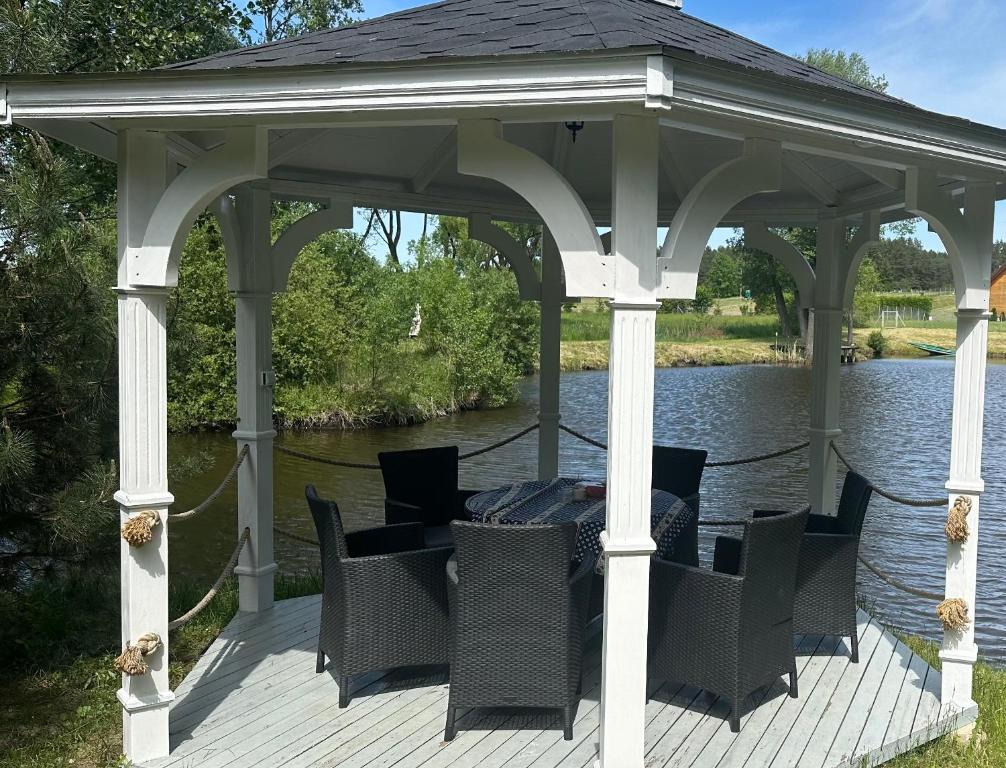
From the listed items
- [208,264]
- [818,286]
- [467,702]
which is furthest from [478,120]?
[208,264]

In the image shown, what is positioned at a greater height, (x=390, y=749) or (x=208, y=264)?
(x=208, y=264)

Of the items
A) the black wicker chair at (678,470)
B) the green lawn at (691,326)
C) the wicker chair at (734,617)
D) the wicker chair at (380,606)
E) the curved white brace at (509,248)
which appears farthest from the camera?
the green lawn at (691,326)

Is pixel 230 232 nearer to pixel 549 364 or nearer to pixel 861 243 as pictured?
pixel 549 364

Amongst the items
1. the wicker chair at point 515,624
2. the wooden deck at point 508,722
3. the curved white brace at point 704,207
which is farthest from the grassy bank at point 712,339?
the curved white brace at point 704,207

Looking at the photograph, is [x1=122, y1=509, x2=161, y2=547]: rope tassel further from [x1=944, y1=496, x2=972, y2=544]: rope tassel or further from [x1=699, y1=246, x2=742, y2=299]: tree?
[x1=699, y1=246, x2=742, y2=299]: tree

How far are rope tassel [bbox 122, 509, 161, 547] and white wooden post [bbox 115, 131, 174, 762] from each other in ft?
0.13

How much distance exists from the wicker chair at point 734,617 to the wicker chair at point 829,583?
39 cm

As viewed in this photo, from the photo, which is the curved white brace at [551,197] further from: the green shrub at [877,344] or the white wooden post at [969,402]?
the green shrub at [877,344]

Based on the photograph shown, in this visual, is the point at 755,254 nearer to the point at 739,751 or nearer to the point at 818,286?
the point at 818,286

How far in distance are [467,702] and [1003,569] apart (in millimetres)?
6700

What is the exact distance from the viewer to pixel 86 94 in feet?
9.58

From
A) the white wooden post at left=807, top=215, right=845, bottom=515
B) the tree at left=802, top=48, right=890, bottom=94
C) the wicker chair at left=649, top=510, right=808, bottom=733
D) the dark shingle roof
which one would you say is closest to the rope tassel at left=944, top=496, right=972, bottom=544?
the wicker chair at left=649, top=510, right=808, bottom=733

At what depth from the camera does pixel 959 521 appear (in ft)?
12.4

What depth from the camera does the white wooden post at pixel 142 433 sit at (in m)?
3.24
